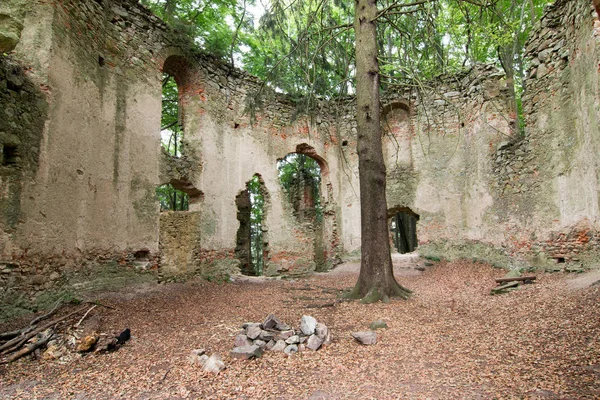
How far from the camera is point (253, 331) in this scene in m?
4.30

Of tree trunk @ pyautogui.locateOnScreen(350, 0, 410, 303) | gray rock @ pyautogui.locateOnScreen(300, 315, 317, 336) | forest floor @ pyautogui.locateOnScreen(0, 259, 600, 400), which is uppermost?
tree trunk @ pyautogui.locateOnScreen(350, 0, 410, 303)

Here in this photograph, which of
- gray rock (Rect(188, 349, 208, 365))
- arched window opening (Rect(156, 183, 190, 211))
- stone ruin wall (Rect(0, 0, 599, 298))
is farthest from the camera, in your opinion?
arched window opening (Rect(156, 183, 190, 211))

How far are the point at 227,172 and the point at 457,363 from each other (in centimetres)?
923

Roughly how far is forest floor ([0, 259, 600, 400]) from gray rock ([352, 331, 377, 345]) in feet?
0.24

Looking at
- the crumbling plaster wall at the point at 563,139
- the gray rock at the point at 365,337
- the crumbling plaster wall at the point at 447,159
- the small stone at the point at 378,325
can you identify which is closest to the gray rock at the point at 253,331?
the gray rock at the point at 365,337

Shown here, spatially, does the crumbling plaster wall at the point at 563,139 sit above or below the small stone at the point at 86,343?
above

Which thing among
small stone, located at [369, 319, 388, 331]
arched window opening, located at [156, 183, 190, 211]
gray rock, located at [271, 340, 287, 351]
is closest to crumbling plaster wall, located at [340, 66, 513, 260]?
small stone, located at [369, 319, 388, 331]

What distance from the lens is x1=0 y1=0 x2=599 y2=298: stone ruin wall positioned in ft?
20.4

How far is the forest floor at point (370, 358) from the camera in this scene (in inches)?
117

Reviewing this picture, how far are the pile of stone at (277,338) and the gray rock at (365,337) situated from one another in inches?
13.0

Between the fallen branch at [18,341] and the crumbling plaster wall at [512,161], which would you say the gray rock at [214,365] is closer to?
the fallen branch at [18,341]

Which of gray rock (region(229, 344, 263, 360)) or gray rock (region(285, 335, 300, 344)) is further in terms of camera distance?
gray rock (region(285, 335, 300, 344))

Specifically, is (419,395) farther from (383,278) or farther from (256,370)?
(383,278)

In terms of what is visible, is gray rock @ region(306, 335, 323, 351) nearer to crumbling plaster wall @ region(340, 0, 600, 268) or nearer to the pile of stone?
the pile of stone
